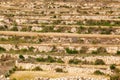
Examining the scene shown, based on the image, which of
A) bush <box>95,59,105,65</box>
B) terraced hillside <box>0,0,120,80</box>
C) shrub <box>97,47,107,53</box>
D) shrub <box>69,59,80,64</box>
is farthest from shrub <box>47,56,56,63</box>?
shrub <box>97,47,107,53</box>

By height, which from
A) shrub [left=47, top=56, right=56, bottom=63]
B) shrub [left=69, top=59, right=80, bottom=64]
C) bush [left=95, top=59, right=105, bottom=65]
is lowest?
bush [left=95, top=59, right=105, bottom=65]

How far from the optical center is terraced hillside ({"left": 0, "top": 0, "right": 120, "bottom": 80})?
33.2 meters

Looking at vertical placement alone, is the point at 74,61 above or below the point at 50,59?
below

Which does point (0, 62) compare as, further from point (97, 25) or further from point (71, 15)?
point (71, 15)

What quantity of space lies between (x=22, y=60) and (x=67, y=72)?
15.0 ft

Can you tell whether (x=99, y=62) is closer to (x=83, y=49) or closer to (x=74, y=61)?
(x=74, y=61)

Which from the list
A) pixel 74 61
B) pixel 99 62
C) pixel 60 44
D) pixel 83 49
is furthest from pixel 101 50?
pixel 74 61

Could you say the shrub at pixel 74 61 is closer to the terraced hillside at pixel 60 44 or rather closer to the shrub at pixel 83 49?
the terraced hillside at pixel 60 44

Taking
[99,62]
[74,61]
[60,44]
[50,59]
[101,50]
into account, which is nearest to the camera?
[99,62]

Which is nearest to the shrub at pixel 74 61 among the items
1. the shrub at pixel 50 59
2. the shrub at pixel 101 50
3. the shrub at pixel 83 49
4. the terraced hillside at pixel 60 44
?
the terraced hillside at pixel 60 44

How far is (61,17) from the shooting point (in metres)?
57.9

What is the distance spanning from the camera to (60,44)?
140 feet

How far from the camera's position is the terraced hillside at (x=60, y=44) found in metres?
33.2

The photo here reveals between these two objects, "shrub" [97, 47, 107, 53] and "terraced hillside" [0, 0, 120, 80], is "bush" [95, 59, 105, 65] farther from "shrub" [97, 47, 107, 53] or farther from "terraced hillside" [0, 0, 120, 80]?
"shrub" [97, 47, 107, 53]
